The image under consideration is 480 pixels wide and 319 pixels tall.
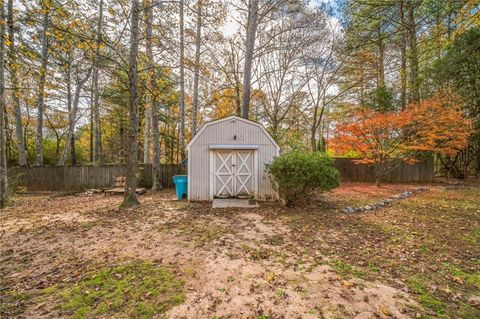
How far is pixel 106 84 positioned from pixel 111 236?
13565 millimetres

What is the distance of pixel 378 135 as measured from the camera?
10.2 m

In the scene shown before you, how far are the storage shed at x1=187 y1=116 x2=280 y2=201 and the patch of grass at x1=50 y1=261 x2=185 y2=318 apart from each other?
490 cm

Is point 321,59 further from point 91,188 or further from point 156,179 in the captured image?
point 91,188

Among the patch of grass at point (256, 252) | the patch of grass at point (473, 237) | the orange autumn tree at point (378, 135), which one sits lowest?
the patch of grass at point (256, 252)

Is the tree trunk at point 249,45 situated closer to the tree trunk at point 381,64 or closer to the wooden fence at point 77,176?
the wooden fence at point 77,176

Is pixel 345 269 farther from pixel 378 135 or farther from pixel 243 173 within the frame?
pixel 378 135

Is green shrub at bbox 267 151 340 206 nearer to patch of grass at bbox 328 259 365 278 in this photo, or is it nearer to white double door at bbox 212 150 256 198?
white double door at bbox 212 150 256 198

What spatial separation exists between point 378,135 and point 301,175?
20.6ft

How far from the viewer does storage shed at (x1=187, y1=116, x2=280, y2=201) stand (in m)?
7.94

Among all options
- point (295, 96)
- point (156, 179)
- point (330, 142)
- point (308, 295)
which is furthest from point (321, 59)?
point (308, 295)

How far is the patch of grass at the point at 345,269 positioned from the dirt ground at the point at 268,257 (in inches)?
0.6

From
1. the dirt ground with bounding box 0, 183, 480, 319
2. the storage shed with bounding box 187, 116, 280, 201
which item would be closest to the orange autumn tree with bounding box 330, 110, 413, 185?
the dirt ground with bounding box 0, 183, 480, 319

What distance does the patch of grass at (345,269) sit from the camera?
9.89 ft

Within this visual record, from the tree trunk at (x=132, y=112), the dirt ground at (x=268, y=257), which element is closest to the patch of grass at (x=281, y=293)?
the dirt ground at (x=268, y=257)
